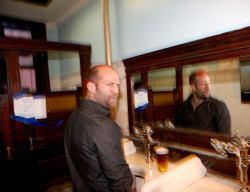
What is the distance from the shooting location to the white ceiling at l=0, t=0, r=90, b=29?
3012 millimetres

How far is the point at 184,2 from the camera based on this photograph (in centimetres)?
157

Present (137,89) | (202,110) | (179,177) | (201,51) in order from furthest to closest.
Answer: (137,89) < (202,110) < (201,51) < (179,177)

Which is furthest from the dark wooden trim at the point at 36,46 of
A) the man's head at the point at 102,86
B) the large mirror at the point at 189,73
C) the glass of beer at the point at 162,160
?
the glass of beer at the point at 162,160

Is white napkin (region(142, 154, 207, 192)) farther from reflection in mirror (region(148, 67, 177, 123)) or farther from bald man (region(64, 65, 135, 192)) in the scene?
reflection in mirror (region(148, 67, 177, 123))

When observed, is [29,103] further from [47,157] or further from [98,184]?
[98,184]

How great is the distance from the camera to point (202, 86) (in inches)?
59.5

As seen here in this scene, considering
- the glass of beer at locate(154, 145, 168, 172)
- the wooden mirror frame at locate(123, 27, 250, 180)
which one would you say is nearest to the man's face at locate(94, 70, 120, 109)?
the glass of beer at locate(154, 145, 168, 172)

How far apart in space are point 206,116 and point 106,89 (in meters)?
0.89

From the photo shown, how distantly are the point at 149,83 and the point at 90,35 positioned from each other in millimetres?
1522

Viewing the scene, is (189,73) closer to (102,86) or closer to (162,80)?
(162,80)

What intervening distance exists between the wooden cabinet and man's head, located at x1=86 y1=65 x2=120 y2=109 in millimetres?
1531

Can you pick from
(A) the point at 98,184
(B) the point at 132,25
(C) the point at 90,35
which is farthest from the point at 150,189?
(C) the point at 90,35

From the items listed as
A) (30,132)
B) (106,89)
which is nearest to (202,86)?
(106,89)

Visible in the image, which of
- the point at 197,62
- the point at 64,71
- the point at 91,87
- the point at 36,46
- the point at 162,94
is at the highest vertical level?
the point at 36,46
